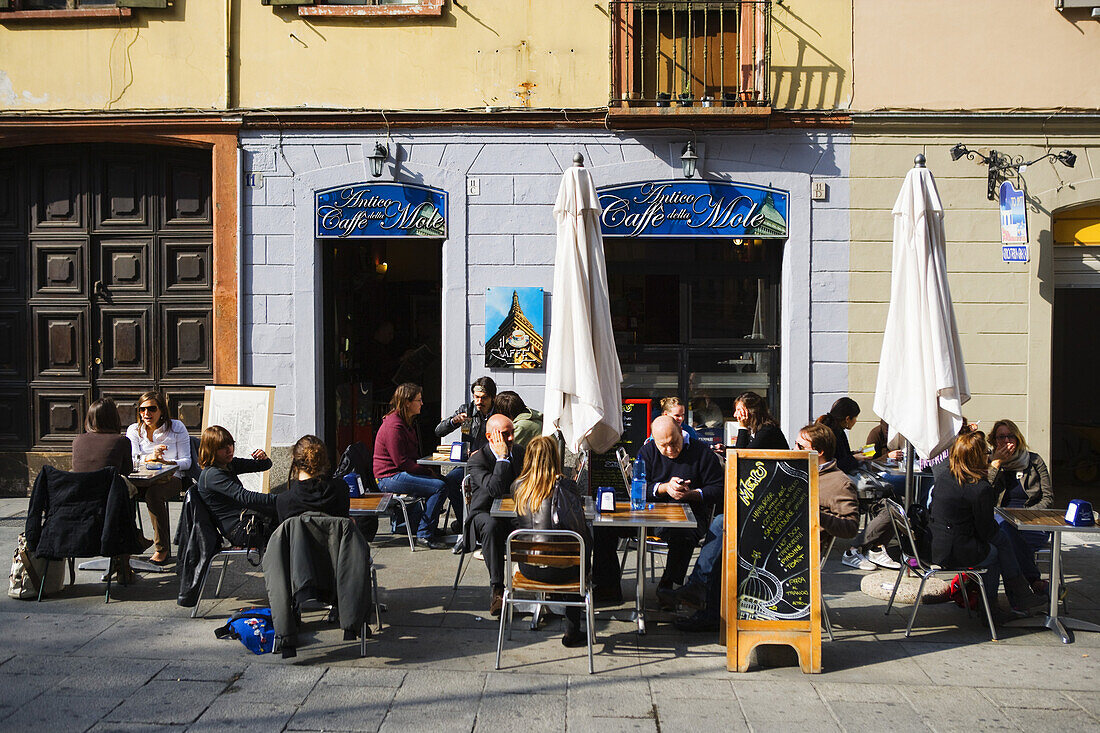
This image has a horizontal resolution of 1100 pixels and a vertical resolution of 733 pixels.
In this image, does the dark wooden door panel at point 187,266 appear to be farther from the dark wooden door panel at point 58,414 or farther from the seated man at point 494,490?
the seated man at point 494,490

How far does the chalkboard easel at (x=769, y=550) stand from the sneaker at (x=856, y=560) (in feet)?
8.74

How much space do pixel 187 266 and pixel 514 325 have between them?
3809 mm

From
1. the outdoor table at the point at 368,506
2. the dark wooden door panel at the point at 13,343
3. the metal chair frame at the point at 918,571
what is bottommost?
the metal chair frame at the point at 918,571

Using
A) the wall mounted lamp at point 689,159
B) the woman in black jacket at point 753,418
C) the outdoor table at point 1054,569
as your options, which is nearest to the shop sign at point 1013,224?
the wall mounted lamp at point 689,159

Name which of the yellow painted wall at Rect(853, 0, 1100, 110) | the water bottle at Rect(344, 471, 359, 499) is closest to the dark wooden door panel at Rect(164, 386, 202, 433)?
the water bottle at Rect(344, 471, 359, 499)

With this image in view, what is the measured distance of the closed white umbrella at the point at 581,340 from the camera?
6.93 metres

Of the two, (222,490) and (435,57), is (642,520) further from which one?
(435,57)

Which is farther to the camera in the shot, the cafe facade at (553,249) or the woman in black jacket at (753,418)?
the cafe facade at (553,249)

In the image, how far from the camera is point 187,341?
35.9 feet

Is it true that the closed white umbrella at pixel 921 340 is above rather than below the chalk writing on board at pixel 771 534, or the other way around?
above

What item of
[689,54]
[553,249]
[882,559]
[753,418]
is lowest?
[882,559]

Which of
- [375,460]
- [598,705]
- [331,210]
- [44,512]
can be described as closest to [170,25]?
[331,210]

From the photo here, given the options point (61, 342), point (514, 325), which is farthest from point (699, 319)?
point (61, 342)

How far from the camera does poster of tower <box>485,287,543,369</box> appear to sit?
10.5 meters
